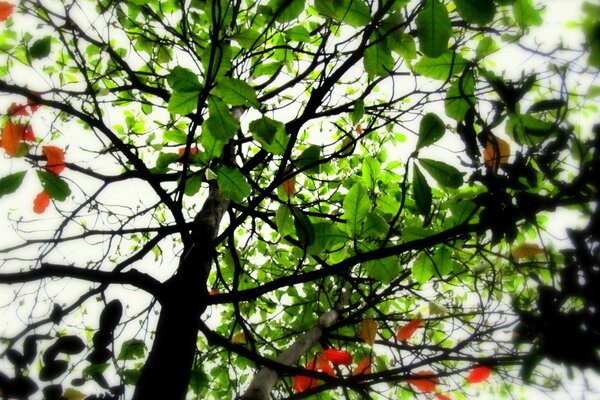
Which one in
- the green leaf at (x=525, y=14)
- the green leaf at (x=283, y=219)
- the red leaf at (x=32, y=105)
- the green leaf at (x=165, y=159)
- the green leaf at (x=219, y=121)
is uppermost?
the red leaf at (x=32, y=105)

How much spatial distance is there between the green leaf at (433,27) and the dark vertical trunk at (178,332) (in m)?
1.06

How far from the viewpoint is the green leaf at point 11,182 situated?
1470mm

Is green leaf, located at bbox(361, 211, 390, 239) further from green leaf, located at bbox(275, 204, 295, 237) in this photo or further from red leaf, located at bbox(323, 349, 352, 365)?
red leaf, located at bbox(323, 349, 352, 365)

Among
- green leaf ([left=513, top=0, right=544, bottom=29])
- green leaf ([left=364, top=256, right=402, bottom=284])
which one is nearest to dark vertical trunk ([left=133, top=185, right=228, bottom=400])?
green leaf ([left=364, top=256, right=402, bottom=284])

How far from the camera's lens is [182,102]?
123 cm

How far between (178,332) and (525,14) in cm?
150

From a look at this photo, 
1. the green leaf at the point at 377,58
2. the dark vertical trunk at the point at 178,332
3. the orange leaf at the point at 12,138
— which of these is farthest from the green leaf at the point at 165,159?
the green leaf at the point at 377,58

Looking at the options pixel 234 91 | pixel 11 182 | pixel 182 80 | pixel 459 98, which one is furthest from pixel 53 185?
pixel 459 98

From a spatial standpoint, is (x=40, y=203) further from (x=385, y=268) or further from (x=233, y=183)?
(x=385, y=268)

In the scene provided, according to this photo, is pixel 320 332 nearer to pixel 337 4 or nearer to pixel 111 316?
pixel 111 316

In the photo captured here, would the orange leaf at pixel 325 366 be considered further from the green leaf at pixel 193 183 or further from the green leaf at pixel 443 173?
the green leaf at pixel 443 173

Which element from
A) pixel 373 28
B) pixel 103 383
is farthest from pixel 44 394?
pixel 373 28

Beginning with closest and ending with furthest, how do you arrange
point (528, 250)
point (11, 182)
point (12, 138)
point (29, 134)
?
point (11, 182)
point (528, 250)
point (12, 138)
point (29, 134)

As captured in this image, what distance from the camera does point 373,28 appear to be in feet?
3.91
